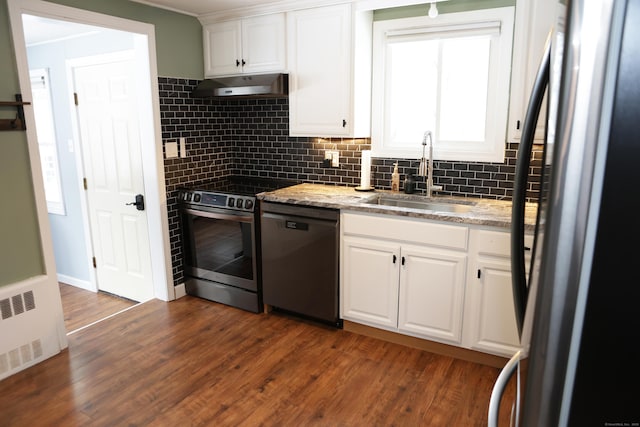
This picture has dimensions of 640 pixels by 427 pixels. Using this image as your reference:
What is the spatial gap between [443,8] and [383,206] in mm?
1442

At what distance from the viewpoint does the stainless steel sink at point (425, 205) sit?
3004 millimetres

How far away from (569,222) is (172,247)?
3.47 m

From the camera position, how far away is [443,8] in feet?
9.78

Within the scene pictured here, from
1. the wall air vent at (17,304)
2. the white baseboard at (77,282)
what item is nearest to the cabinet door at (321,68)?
the wall air vent at (17,304)

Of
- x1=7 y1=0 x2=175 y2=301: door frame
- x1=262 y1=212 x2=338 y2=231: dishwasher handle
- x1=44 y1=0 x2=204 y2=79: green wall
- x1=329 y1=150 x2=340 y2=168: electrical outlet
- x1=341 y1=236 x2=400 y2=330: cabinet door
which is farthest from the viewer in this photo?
x1=329 y1=150 x2=340 y2=168: electrical outlet

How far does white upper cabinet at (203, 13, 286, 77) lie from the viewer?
336 cm

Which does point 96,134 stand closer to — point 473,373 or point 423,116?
point 423,116

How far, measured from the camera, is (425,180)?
10.7 feet

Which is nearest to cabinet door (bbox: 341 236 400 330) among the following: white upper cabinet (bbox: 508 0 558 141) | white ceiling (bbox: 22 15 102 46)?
white upper cabinet (bbox: 508 0 558 141)

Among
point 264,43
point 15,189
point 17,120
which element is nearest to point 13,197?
point 15,189

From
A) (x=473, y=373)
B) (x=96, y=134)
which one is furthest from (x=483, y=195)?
(x=96, y=134)

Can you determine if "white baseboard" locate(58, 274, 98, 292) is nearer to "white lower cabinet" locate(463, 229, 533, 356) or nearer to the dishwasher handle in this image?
the dishwasher handle

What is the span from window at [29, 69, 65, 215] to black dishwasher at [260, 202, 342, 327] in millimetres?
2328

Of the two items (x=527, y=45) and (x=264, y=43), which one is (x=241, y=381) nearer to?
(x=264, y=43)
